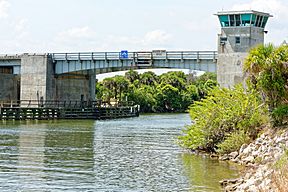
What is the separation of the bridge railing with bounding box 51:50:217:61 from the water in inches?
1005

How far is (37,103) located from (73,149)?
142 feet

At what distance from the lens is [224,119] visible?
110 feet

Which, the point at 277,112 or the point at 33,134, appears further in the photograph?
the point at 33,134

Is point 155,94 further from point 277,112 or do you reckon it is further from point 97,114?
point 277,112

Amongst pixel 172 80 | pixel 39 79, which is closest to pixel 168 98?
pixel 172 80

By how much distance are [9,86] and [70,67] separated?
1019cm

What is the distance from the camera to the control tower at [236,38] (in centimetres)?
6046

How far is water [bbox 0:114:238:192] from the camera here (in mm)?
23297

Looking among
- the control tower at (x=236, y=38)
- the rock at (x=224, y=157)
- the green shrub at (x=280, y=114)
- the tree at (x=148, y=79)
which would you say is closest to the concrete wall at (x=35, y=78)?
the control tower at (x=236, y=38)

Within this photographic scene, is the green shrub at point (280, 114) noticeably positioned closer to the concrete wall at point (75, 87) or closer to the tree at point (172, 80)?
the concrete wall at point (75, 87)

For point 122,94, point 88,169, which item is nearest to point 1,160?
point 88,169

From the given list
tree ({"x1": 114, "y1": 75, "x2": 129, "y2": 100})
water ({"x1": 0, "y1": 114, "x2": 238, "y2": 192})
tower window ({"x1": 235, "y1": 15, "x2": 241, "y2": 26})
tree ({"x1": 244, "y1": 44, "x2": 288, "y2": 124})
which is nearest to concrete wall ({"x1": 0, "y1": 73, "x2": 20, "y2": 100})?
A: tower window ({"x1": 235, "y1": 15, "x2": 241, "y2": 26})

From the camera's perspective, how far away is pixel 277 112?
1195 inches

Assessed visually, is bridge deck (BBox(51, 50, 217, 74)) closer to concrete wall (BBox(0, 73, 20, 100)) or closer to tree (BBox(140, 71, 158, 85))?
concrete wall (BBox(0, 73, 20, 100))
